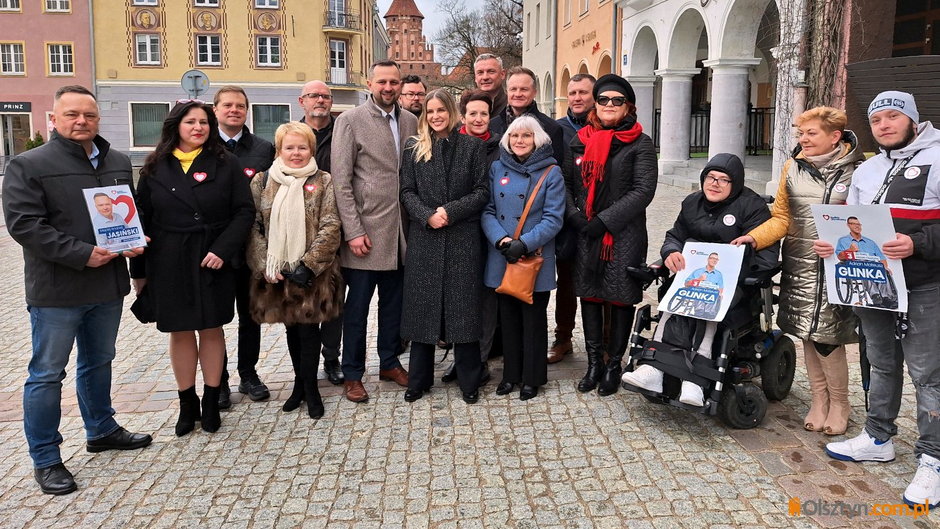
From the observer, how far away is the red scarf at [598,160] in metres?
4.94

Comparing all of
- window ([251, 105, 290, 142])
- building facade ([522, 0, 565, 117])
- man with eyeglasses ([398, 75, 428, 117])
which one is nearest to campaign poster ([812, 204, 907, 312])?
man with eyeglasses ([398, 75, 428, 117])

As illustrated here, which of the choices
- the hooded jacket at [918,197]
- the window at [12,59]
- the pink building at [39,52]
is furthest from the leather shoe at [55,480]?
the window at [12,59]

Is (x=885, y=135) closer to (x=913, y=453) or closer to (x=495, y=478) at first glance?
(x=913, y=453)

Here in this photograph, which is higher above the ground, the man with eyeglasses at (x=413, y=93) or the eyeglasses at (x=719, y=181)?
the man with eyeglasses at (x=413, y=93)

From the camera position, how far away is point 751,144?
21.5 m

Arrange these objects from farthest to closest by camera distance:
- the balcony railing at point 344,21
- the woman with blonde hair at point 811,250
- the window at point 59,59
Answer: the balcony railing at point 344,21, the window at point 59,59, the woman with blonde hair at point 811,250

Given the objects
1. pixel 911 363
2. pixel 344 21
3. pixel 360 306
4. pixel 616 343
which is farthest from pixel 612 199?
pixel 344 21

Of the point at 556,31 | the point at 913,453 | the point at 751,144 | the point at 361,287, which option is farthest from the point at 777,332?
the point at 556,31

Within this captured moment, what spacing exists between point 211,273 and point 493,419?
1.97m

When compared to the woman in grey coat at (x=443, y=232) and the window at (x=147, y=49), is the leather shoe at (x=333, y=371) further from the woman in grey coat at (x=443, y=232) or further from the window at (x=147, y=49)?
the window at (x=147, y=49)

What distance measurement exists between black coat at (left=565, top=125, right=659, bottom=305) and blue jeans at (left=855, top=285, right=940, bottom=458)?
1484mm

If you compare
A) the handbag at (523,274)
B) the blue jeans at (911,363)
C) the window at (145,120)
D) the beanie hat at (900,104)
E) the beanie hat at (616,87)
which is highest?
the window at (145,120)

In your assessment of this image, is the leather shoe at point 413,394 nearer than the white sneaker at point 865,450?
No

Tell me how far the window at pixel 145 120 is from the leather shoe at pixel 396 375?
124 ft
